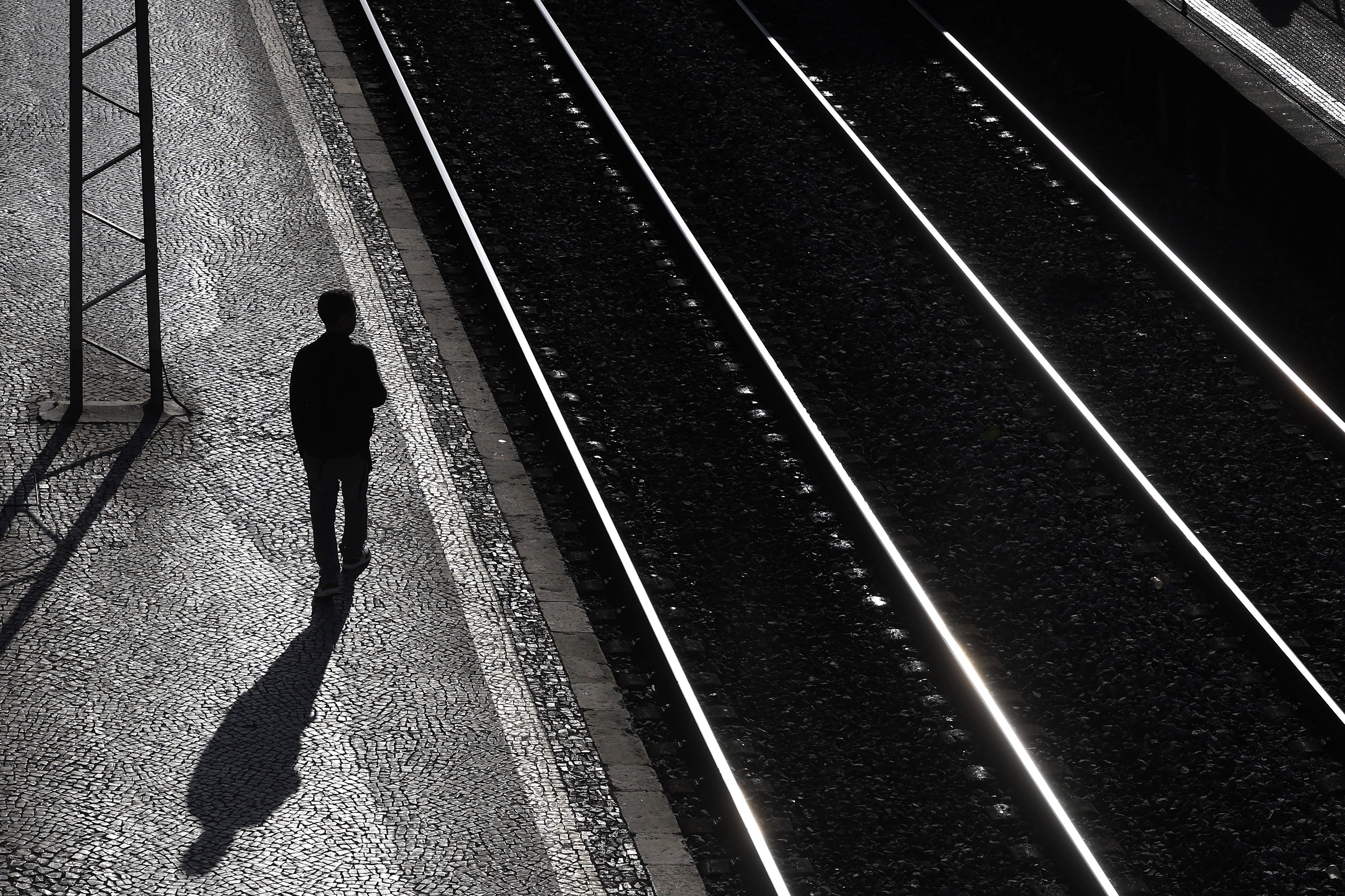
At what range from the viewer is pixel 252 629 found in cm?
842

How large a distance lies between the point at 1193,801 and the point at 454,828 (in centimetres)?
359

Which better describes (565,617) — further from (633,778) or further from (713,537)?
(633,778)

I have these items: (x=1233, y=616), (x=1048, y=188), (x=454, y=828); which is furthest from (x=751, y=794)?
(x=1048, y=188)

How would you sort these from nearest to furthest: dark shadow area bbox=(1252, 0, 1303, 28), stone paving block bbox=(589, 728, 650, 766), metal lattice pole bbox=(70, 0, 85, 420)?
stone paving block bbox=(589, 728, 650, 766)
metal lattice pole bbox=(70, 0, 85, 420)
dark shadow area bbox=(1252, 0, 1303, 28)

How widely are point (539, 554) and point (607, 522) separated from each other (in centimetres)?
44

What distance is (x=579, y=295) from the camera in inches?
472

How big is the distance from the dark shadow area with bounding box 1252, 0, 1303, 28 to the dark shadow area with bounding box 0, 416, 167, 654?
1135 centimetres

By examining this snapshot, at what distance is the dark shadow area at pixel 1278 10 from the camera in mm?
15633

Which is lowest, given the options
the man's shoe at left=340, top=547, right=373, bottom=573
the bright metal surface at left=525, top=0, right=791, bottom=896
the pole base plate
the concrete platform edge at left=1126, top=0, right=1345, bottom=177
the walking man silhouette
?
the bright metal surface at left=525, top=0, right=791, bottom=896

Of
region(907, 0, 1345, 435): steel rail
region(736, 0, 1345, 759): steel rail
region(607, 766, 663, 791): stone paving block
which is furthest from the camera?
region(907, 0, 1345, 435): steel rail

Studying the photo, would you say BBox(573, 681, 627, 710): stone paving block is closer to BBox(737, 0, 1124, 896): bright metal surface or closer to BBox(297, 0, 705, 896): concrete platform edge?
BBox(297, 0, 705, 896): concrete platform edge

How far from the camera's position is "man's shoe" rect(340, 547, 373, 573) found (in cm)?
887

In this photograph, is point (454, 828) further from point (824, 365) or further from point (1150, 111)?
point (1150, 111)

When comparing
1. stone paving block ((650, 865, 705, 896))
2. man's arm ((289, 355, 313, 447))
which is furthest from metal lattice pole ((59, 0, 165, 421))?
stone paving block ((650, 865, 705, 896))
